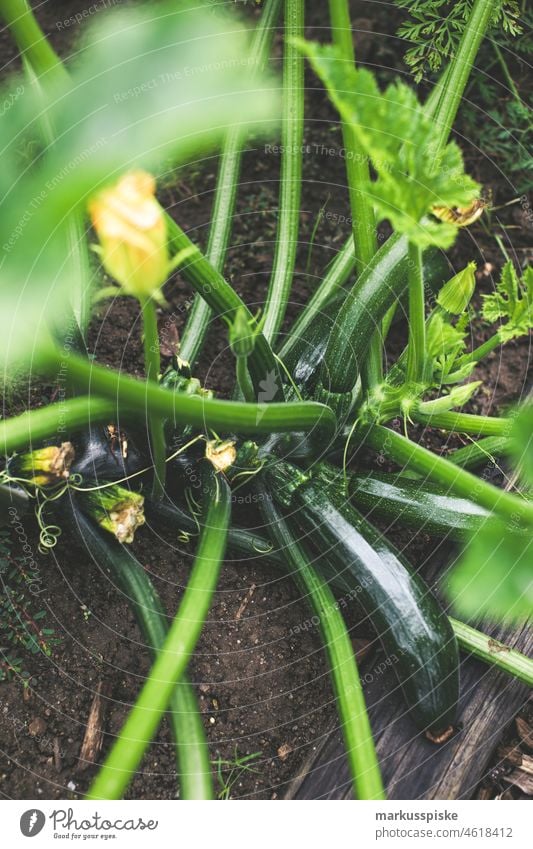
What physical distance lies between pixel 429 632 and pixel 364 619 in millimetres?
193

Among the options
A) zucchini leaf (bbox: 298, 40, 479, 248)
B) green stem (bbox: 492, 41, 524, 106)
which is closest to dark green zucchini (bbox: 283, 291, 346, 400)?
zucchini leaf (bbox: 298, 40, 479, 248)

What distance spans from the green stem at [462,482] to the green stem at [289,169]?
33cm

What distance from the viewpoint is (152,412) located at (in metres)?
0.97

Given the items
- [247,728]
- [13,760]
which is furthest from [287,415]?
[13,760]

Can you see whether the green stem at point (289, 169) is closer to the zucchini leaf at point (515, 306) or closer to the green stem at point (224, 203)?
the green stem at point (224, 203)

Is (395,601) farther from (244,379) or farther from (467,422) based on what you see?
(244,379)

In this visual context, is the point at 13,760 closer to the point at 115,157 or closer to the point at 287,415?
the point at 287,415

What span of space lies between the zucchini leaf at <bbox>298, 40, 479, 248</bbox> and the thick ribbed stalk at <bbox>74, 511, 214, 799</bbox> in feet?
2.13

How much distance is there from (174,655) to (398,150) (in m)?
0.70

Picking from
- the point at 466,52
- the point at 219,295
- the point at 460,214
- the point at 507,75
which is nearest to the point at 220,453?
the point at 219,295

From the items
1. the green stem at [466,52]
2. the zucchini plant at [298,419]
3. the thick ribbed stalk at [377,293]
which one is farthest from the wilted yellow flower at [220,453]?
the green stem at [466,52]

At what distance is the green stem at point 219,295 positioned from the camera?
1.00m

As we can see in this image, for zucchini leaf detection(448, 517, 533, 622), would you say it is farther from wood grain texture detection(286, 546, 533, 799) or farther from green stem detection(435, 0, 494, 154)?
green stem detection(435, 0, 494, 154)

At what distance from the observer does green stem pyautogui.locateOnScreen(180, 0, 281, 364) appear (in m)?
1.33
